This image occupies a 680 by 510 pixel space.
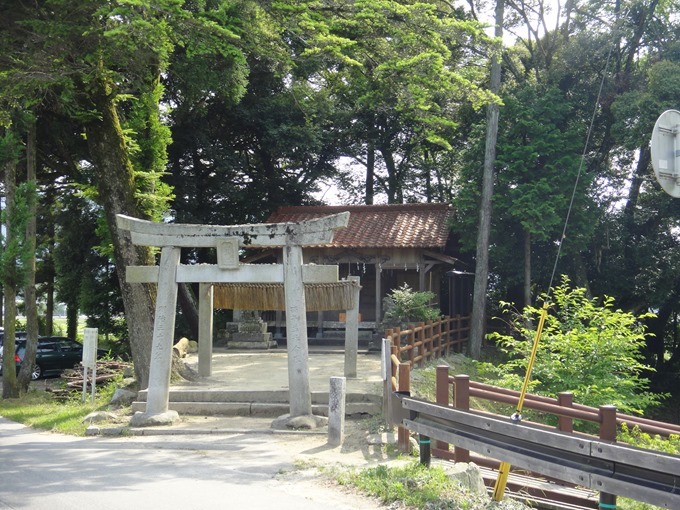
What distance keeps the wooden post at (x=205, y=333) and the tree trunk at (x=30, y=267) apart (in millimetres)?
6022

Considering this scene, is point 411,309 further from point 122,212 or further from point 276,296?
point 122,212

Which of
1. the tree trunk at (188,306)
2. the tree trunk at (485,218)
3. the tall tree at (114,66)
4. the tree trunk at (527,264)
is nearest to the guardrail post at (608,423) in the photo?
the tall tree at (114,66)

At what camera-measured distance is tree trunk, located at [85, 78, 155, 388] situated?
48.7 ft

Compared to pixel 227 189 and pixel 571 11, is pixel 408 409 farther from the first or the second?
pixel 571 11

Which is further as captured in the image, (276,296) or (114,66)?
(114,66)

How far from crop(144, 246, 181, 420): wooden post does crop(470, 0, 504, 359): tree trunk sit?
13.2m

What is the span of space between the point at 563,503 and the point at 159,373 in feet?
23.1

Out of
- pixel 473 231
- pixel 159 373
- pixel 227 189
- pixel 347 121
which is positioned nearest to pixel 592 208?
pixel 473 231

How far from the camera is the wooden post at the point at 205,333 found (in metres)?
15.6

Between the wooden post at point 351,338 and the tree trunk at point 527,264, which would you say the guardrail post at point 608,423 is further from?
the tree trunk at point 527,264

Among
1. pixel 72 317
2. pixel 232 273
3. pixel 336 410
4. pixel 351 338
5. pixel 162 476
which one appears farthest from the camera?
pixel 72 317

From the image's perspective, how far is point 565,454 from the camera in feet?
18.8

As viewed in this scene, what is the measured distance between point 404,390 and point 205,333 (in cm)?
805

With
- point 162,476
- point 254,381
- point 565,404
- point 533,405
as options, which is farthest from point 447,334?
point 162,476
